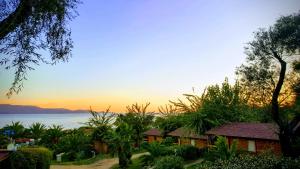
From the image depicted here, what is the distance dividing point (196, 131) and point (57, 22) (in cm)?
3004

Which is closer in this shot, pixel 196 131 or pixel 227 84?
pixel 196 131

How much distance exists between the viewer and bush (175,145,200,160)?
32.1 meters

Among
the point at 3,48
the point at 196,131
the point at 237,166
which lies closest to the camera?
the point at 3,48

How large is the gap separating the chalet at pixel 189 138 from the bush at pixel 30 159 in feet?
66.3

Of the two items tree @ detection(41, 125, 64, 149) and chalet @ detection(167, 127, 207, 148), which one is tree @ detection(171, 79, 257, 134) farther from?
tree @ detection(41, 125, 64, 149)

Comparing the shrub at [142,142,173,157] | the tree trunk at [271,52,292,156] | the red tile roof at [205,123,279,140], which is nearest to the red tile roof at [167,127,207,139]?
the red tile roof at [205,123,279,140]

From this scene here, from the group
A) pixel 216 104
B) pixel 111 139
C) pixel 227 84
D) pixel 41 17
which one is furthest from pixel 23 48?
pixel 227 84

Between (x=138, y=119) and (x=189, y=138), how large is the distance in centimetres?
1043

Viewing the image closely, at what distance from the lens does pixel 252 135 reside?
29.2m

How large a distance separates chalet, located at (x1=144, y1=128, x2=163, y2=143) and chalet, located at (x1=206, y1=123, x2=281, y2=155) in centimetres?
1255

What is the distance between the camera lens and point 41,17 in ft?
28.7

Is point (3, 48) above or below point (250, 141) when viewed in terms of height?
above

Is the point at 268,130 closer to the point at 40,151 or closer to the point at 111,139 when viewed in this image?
the point at 111,139

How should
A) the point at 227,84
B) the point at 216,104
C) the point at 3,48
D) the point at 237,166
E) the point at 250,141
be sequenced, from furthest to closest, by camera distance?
the point at 227,84 → the point at 216,104 → the point at 250,141 → the point at 237,166 → the point at 3,48
